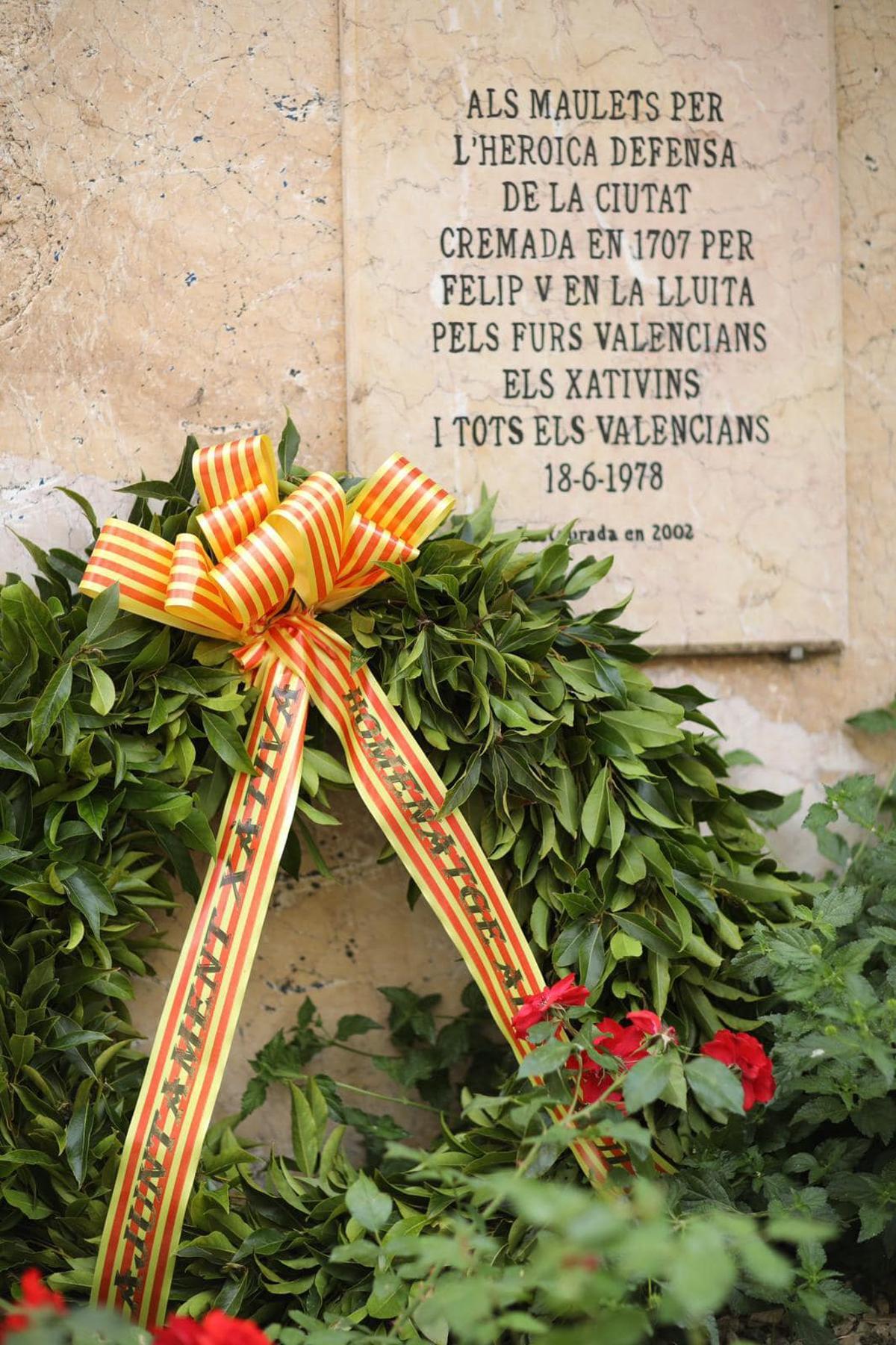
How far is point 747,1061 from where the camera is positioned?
1371mm

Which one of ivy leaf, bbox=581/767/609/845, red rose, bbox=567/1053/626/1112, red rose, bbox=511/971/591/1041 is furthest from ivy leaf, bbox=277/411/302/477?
red rose, bbox=567/1053/626/1112

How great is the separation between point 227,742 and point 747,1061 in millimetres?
822

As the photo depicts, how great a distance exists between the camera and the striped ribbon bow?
1.38 m

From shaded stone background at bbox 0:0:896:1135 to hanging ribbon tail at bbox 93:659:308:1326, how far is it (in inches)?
11.1

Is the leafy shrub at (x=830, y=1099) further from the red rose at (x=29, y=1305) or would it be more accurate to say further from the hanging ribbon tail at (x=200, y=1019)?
the red rose at (x=29, y=1305)

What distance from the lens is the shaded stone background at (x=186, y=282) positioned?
5.53ft

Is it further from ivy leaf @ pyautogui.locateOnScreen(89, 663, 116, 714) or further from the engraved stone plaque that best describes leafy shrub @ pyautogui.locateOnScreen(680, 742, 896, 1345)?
ivy leaf @ pyautogui.locateOnScreen(89, 663, 116, 714)

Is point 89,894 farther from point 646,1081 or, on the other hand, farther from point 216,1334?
point 646,1081

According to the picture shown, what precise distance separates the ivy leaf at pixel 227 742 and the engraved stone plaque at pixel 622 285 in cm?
55

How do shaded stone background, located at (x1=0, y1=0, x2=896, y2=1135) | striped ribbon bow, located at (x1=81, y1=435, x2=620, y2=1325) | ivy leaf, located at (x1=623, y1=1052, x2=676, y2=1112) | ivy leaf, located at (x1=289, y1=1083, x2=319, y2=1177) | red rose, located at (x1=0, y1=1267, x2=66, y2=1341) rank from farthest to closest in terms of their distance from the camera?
shaded stone background, located at (x1=0, y1=0, x2=896, y2=1135) → ivy leaf, located at (x1=289, y1=1083, x2=319, y2=1177) → striped ribbon bow, located at (x1=81, y1=435, x2=620, y2=1325) → ivy leaf, located at (x1=623, y1=1052, x2=676, y2=1112) → red rose, located at (x1=0, y1=1267, x2=66, y2=1341)

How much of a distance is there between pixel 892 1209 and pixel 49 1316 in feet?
3.49

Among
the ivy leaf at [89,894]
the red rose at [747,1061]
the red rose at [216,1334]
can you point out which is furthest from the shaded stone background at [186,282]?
the red rose at [216,1334]

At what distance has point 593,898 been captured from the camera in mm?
1479

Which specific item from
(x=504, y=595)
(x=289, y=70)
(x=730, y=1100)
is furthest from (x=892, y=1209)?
(x=289, y=70)
